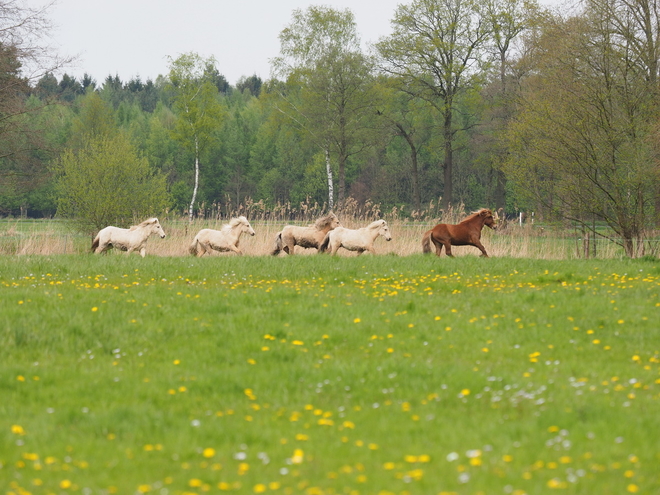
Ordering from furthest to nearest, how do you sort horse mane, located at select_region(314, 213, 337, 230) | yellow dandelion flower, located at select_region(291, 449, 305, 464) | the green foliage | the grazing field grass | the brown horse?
the green foliage < horse mane, located at select_region(314, 213, 337, 230) < the brown horse < yellow dandelion flower, located at select_region(291, 449, 305, 464) < the grazing field grass

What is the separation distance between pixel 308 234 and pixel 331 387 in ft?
50.7

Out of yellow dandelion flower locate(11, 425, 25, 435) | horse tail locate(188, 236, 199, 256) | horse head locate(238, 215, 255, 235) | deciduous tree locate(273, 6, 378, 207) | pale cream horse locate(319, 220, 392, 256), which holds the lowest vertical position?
yellow dandelion flower locate(11, 425, 25, 435)

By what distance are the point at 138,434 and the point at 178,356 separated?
9.58ft

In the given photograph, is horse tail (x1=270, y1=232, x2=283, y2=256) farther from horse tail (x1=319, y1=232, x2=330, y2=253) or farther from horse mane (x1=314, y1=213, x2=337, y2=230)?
horse tail (x1=319, y1=232, x2=330, y2=253)

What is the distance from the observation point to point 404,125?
219 feet

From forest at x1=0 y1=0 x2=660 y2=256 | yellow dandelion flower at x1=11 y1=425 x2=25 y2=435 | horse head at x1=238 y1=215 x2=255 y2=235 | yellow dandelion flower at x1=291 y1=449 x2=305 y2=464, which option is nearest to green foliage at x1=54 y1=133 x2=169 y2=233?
forest at x1=0 y1=0 x2=660 y2=256

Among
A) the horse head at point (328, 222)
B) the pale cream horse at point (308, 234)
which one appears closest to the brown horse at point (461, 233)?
the horse head at point (328, 222)

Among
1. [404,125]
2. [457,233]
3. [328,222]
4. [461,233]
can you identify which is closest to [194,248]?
[328,222]

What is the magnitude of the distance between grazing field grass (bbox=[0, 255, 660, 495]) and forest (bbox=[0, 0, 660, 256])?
1058 centimetres

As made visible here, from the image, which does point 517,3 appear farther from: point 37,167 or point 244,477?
point 244,477

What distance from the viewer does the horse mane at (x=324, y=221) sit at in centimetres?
2320

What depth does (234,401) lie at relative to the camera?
761 cm

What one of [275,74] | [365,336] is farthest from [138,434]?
[275,74]

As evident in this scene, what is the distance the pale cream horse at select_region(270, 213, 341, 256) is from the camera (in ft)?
76.3
